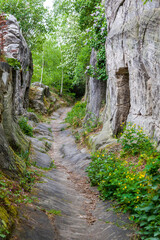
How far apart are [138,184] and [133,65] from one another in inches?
215

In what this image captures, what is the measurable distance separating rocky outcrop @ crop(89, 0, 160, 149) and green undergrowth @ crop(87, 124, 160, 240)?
84 cm

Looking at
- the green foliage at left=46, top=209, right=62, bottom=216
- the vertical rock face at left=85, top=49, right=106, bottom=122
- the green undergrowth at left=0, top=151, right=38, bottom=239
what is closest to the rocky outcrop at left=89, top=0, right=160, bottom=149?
the vertical rock face at left=85, top=49, right=106, bottom=122

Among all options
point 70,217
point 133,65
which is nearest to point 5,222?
point 70,217

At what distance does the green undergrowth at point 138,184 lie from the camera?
3371mm

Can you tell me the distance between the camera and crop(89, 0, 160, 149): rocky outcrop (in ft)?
23.9

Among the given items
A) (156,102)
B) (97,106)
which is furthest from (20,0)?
(156,102)

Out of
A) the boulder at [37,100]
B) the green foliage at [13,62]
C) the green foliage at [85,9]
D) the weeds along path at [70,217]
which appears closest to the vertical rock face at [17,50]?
the green foliage at [85,9]

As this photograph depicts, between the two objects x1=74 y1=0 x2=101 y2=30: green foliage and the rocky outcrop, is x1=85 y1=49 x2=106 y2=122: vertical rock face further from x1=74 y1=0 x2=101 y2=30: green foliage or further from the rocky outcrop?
x1=74 y1=0 x2=101 y2=30: green foliage

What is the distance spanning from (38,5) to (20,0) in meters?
2.38

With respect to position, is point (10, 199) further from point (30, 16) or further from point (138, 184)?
point (30, 16)

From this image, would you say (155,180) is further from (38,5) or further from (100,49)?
(38,5)

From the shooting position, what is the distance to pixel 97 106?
14086mm

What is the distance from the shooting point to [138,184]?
4.60m

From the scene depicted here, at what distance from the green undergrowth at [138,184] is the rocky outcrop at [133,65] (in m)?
0.84
